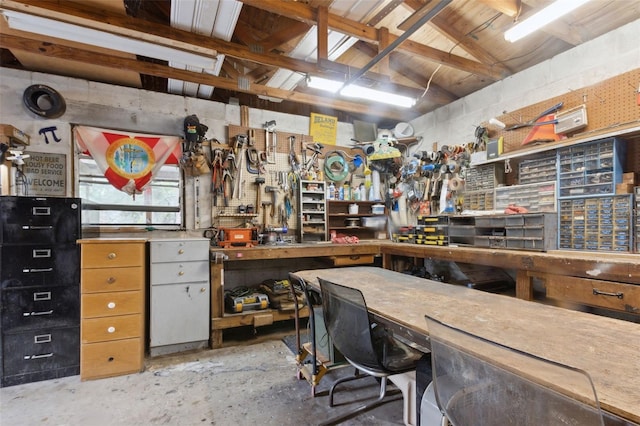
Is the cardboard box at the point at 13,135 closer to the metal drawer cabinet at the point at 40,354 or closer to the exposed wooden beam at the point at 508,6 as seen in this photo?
the metal drawer cabinet at the point at 40,354

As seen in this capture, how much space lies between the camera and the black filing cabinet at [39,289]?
7.50 feet

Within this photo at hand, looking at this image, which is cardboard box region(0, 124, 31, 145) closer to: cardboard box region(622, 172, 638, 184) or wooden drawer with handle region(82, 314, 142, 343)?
wooden drawer with handle region(82, 314, 142, 343)

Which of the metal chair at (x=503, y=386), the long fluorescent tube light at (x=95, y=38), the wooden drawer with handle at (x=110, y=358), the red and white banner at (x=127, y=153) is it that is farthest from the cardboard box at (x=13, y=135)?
the metal chair at (x=503, y=386)

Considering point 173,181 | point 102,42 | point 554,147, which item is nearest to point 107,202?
point 173,181

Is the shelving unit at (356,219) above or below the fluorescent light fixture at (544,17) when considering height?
below

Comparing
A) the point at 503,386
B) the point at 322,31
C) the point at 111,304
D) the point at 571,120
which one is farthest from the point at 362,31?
the point at 111,304

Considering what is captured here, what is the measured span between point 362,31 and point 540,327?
2.75 m

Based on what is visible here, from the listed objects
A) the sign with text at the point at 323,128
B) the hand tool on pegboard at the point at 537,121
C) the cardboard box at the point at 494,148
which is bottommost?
the cardboard box at the point at 494,148

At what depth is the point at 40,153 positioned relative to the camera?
306 cm

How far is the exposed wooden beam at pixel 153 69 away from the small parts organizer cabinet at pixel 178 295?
1.76m

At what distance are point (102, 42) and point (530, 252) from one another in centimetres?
371

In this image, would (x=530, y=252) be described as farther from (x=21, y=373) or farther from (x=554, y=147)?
(x=21, y=373)

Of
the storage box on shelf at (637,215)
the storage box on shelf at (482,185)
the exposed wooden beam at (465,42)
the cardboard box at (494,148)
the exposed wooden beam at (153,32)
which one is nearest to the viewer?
the exposed wooden beam at (153,32)

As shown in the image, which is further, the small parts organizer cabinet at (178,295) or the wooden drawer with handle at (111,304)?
the small parts organizer cabinet at (178,295)
